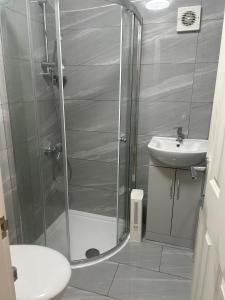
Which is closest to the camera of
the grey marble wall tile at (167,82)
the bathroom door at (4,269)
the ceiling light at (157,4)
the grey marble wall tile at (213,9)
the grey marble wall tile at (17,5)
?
the bathroom door at (4,269)

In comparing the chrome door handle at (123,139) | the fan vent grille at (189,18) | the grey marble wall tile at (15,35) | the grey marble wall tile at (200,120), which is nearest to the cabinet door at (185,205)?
the grey marble wall tile at (200,120)

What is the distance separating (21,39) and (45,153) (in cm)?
84

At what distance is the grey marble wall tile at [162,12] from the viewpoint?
6.05 ft

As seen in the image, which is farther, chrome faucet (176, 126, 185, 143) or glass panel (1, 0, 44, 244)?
chrome faucet (176, 126, 185, 143)

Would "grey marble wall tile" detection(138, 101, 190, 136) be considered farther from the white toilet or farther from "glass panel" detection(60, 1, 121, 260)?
the white toilet

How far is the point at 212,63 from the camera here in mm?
1888

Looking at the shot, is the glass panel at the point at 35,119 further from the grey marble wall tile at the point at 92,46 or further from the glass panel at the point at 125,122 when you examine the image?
the glass panel at the point at 125,122

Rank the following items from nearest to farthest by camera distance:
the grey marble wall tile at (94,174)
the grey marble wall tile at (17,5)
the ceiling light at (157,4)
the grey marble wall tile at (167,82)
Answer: the grey marble wall tile at (17,5) → the ceiling light at (157,4) → the grey marble wall tile at (167,82) → the grey marble wall tile at (94,174)

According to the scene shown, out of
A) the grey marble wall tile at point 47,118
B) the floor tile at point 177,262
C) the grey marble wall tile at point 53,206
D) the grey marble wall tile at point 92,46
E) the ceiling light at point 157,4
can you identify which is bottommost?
the floor tile at point 177,262

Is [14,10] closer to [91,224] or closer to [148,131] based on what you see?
[148,131]

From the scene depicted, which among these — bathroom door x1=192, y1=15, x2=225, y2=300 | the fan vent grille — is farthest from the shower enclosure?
bathroom door x1=192, y1=15, x2=225, y2=300

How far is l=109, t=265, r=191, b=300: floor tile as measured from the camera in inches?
62.1

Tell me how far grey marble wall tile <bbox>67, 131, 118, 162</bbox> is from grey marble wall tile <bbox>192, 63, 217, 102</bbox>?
822mm

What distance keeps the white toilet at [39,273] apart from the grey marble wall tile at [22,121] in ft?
2.59
